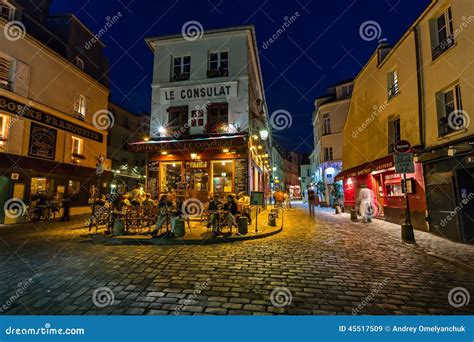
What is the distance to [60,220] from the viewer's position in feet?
44.6

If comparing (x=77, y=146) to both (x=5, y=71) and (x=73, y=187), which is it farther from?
(x=5, y=71)

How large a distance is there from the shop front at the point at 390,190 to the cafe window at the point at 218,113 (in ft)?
30.1

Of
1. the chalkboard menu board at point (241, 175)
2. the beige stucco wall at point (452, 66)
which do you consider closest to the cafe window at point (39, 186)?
the chalkboard menu board at point (241, 175)

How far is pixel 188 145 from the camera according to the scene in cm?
1320

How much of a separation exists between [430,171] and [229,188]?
962cm

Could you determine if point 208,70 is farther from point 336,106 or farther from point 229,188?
point 336,106

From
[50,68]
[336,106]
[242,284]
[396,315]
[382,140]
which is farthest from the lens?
[336,106]

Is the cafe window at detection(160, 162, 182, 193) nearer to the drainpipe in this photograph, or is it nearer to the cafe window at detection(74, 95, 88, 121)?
the cafe window at detection(74, 95, 88, 121)

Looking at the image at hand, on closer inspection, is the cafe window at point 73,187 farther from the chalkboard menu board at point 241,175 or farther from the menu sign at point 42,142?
the chalkboard menu board at point 241,175

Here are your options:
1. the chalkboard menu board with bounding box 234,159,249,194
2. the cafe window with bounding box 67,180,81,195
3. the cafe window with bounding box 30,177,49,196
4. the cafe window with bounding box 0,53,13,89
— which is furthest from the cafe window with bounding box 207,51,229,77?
the cafe window with bounding box 30,177,49,196

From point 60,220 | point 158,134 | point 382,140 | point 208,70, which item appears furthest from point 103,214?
point 382,140

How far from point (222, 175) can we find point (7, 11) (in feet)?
51.2

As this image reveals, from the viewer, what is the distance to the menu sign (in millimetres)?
13625

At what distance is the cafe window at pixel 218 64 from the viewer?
15.5m
